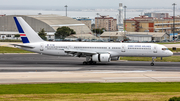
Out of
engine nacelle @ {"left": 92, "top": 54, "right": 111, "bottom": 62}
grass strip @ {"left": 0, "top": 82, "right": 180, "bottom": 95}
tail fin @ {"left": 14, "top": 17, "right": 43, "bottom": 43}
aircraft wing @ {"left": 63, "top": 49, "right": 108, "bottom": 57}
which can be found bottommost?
grass strip @ {"left": 0, "top": 82, "right": 180, "bottom": 95}

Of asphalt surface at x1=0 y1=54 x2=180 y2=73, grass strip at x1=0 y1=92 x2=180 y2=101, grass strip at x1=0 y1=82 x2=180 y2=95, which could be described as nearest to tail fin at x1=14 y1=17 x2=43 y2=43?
asphalt surface at x1=0 y1=54 x2=180 y2=73

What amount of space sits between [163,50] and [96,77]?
1719 centimetres

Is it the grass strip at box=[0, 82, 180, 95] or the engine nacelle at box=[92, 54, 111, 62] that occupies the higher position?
the engine nacelle at box=[92, 54, 111, 62]

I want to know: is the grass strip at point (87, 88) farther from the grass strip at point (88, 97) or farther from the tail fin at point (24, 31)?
the tail fin at point (24, 31)

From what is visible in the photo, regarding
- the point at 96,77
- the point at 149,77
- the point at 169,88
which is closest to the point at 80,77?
the point at 96,77

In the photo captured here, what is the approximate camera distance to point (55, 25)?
156m

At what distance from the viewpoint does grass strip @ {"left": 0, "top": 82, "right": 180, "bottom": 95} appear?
23656 mm

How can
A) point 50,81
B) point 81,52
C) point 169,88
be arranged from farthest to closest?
point 81,52 → point 50,81 → point 169,88

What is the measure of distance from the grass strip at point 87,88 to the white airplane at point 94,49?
638 inches

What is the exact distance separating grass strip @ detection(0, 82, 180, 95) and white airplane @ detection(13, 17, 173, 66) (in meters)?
16.2

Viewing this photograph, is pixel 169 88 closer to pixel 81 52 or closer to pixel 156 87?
pixel 156 87

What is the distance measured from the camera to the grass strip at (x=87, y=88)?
23.7 meters

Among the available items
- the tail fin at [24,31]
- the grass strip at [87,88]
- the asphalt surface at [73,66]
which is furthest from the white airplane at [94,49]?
the grass strip at [87,88]

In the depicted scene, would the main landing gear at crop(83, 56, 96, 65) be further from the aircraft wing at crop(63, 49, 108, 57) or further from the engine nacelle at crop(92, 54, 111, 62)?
the engine nacelle at crop(92, 54, 111, 62)
